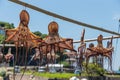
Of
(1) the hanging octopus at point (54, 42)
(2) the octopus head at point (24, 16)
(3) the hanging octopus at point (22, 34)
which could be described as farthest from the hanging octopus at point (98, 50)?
(2) the octopus head at point (24, 16)

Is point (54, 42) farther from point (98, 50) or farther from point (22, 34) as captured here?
point (98, 50)

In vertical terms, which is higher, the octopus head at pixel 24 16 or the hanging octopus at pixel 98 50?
the octopus head at pixel 24 16

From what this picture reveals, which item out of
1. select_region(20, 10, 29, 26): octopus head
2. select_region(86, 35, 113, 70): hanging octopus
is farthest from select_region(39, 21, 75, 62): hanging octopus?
select_region(86, 35, 113, 70): hanging octopus


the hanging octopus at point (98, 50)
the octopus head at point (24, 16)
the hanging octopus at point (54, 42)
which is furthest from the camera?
the hanging octopus at point (98, 50)

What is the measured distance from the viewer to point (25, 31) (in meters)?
9.17

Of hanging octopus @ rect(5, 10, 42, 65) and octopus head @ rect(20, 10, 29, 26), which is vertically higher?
octopus head @ rect(20, 10, 29, 26)

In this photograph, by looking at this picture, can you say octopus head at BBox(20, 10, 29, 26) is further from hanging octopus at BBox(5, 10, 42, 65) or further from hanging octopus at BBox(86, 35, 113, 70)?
hanging octopus at BBox(86, 35, 113, 70)

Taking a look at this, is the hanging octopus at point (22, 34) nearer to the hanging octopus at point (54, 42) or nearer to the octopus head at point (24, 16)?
the octopus head at point (24, 16)

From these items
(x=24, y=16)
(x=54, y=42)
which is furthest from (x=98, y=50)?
(x=24, y=16)

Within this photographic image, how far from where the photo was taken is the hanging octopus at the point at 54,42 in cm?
985

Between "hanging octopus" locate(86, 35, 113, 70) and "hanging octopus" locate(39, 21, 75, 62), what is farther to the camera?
"hanging octopus" locate(86, 35, 113, 70)

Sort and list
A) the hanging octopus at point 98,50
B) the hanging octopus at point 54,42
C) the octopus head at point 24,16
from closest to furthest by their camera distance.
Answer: the octopus head at point 24,16, the hanging octopus at point 54,42, the hanging octopus at point 98,50

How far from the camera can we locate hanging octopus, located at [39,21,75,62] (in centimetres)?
985

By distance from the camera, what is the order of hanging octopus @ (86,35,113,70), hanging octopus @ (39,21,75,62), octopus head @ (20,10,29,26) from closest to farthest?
octopus head @ (20,10,29,26)
hanging octopus @ (39,21,75,62)
hanging octopus @ (86,35,113,70)
